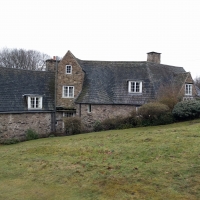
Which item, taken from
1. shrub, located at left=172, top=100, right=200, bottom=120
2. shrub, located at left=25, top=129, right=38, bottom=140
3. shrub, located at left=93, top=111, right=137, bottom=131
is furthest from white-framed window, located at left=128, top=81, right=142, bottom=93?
shrub, located at left=25, top=129, right=38, bottom=140

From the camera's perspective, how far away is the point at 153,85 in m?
28.4

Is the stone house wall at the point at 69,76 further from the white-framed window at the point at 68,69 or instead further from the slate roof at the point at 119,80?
the slate roof at the point at 119,80

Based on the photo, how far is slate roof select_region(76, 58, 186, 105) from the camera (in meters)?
27.5

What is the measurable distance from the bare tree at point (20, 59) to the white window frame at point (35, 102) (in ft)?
98.7

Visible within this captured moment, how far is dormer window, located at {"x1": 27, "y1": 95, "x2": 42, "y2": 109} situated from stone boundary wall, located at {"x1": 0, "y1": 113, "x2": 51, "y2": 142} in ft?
2.92

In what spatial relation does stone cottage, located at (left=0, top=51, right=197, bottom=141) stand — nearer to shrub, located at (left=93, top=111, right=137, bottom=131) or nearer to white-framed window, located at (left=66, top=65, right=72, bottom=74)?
white-framed window, located at (left=66, top=65, right=72, bottom=74)

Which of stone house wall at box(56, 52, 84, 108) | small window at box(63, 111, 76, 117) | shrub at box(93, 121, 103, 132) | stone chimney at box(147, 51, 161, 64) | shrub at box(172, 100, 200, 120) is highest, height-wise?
stone chimney at box(147, 51, 161, 64)

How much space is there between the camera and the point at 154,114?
24.0 m

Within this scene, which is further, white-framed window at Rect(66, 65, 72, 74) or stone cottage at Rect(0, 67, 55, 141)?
white-framed window at Rect(66, 65, 72, 74)

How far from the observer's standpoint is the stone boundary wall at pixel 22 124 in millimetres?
24266

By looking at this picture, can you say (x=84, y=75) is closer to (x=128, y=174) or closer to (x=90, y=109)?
(x=90, y=109)

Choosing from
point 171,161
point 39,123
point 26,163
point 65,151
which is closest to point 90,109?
point 39,123

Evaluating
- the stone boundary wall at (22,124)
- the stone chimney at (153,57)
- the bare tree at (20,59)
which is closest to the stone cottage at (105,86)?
the stone boundary wall at (22,124)

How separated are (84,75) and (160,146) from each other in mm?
17677
